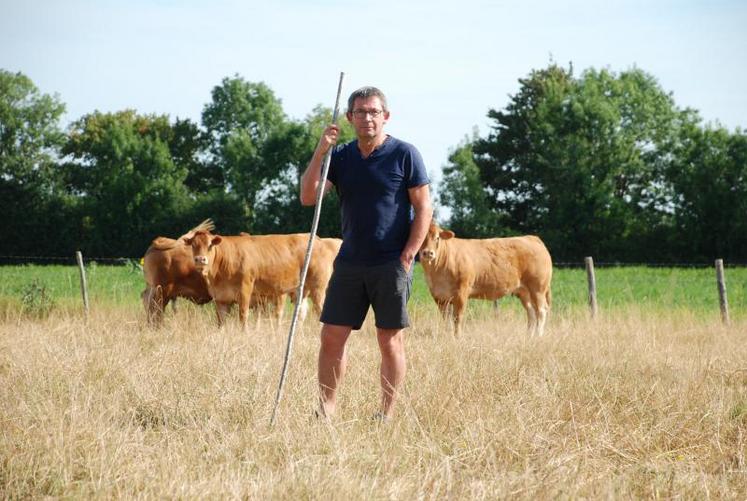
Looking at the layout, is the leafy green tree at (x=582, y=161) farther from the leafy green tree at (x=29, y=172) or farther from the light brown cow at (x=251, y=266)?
the light brown cow at (x=251, y=266)

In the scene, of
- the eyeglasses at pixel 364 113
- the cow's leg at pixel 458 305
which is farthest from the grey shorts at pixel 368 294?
the cow's leg at pixel 458 305

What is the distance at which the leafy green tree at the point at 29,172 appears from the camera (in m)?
42.4

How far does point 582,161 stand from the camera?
43.1m

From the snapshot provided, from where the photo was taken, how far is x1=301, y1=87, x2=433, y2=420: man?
Answer: 16.1 ft

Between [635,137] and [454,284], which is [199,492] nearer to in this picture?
[454,284]

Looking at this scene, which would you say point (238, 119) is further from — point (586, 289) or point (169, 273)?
point (169, 273)

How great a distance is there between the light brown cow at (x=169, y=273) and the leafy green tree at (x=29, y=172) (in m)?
33.7

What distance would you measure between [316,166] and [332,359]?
1197 millimetres

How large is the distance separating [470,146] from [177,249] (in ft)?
128

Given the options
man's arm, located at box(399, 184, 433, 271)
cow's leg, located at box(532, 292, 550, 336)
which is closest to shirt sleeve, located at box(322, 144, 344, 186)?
man's arm, located at box(399, 184, 433, 271)

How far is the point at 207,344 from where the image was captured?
7590mm

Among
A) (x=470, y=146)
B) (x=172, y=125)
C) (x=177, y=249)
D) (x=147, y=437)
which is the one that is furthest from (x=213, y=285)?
(x=172, y=125)

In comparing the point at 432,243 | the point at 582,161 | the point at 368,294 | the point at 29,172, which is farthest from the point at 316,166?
the point at 29,172

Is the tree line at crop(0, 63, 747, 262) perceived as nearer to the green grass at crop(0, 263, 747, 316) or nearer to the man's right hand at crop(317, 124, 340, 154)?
the green grass at crop(0, 263, 747, 316)
